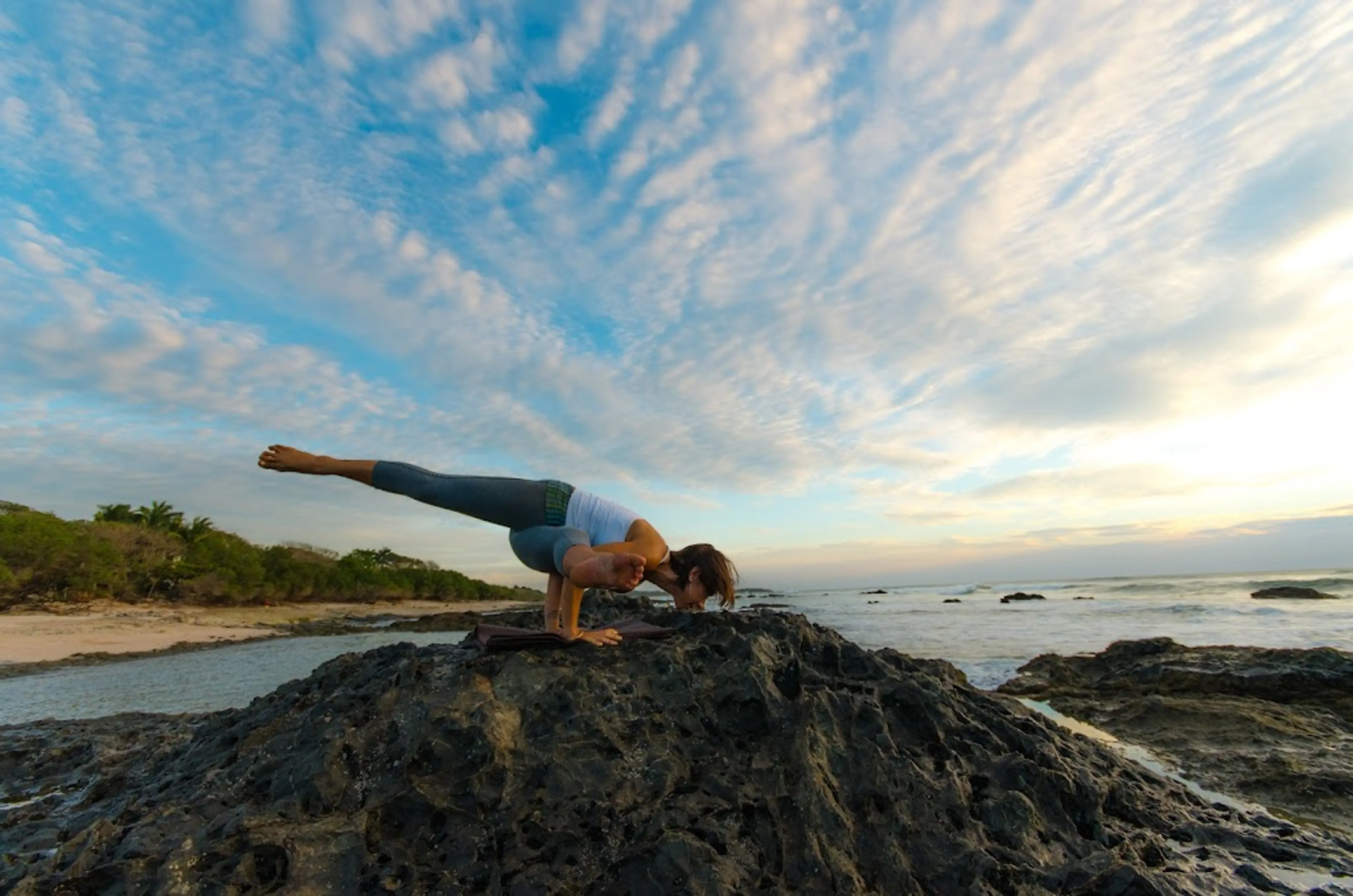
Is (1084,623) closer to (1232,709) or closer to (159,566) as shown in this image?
→ (1232,709)

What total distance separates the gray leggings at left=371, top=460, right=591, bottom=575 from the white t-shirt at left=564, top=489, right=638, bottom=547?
0.18 feet

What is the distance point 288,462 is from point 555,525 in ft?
6.68

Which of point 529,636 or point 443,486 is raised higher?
point 443,486

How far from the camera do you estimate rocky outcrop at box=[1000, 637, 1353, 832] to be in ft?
17.1

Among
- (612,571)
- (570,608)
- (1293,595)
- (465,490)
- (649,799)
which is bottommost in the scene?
(1293,595)

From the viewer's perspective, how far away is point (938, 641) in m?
18.8

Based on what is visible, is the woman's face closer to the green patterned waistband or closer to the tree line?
the green patterned waistband

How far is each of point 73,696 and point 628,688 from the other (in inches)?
465

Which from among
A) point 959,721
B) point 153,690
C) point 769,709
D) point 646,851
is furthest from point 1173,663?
point 153,690

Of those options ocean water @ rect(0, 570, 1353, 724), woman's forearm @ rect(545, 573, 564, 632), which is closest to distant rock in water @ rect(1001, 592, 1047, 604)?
ocean water @ rect(0, 570, 1353, 724)

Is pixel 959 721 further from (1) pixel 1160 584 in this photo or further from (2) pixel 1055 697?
(1) pixel 1160 584

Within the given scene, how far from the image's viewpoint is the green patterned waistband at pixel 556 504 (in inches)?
182

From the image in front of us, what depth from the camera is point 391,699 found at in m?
3.44

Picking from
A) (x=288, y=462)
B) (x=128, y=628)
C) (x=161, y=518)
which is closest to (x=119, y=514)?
(x=161, y=518)
